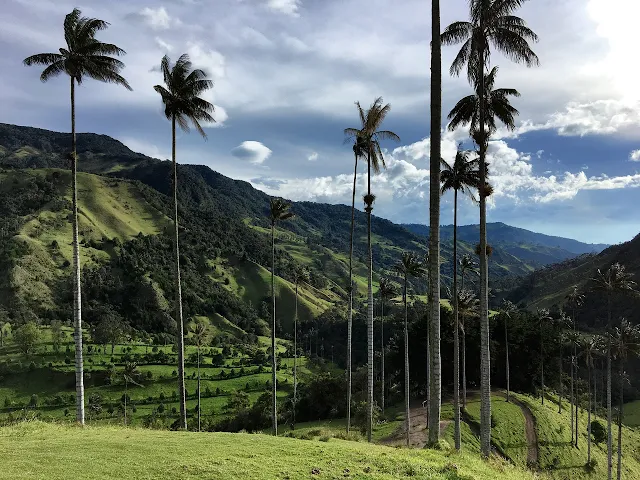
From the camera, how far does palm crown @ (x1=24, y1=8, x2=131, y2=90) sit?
69.5ft

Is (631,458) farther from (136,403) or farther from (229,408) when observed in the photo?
(136,403)

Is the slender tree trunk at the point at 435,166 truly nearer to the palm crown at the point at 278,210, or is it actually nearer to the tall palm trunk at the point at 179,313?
the tall palm trunk at the point at 179,313

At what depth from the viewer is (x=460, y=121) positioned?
21984 millimetres

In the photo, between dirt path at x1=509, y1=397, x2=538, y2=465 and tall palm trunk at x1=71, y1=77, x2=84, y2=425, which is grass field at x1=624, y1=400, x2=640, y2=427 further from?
tall palm trunk at x1=71, y1=77, x2=84, y2=425

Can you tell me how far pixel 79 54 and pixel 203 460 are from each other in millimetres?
20327

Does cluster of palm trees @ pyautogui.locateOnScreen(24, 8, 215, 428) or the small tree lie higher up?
cluster of palm trees @ pyautogui.locateOnScreen(24, 8, 215, 428)

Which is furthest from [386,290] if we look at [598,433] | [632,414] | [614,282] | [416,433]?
[632,414]

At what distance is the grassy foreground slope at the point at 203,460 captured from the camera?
11.5 meters

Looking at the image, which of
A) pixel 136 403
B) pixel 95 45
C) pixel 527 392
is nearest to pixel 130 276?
pixel 136 403

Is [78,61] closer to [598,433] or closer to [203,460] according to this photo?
[203,460]

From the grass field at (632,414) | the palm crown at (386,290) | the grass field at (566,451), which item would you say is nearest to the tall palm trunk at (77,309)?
the palm crown at (386,290)

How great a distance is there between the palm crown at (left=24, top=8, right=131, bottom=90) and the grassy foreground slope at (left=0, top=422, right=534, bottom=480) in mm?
17094

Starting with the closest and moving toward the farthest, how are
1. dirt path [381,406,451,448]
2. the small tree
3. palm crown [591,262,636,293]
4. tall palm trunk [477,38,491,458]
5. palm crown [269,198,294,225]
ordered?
1. tall palm trunk [477,38,491,458]
2. palm crown [269,198,294,225]
3. palm crown [591,262,636,293]
4. dirt path [381,406,451,448]
5. the small tree

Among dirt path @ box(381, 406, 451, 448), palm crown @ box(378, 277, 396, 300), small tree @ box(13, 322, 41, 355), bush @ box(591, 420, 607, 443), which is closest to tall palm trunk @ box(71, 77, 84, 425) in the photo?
dirt path @ box(381, 406, 451, 448)
